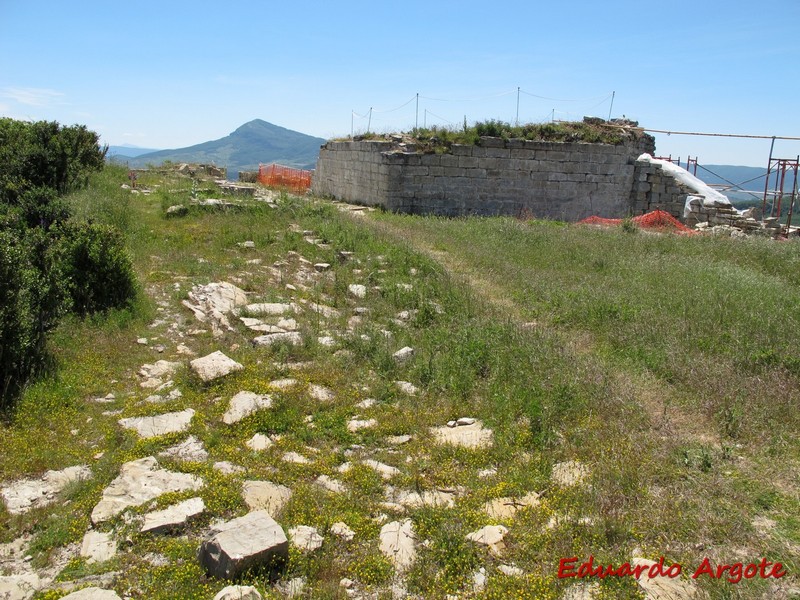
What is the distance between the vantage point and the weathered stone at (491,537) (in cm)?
347

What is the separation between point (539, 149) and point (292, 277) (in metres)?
9.69

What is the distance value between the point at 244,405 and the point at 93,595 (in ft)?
7.20

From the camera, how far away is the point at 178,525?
3.64 m

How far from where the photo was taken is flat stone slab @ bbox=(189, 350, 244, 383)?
5537 mm

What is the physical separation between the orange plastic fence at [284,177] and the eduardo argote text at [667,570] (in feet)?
61.6

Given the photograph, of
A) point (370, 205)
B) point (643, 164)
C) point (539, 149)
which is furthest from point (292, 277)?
point (643, 164)

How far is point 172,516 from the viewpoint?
146 inches

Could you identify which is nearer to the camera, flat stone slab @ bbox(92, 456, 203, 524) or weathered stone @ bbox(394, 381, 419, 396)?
flat stone slab @ bbox(92, 456, 203, 524)

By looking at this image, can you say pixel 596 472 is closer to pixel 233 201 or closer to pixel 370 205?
pixel 233 201

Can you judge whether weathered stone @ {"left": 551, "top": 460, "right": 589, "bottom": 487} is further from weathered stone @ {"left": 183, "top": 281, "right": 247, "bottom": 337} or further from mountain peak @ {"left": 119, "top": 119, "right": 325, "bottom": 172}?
mountain peak @ {"left": 119, "top": 119, "right": 325, "bottom": 172}

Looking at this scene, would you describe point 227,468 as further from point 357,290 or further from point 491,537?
point 357,290

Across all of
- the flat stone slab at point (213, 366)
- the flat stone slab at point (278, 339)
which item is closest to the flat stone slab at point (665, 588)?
the flat stone slab at point (213, 366)

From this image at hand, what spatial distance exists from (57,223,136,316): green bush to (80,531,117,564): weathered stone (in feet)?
12.7

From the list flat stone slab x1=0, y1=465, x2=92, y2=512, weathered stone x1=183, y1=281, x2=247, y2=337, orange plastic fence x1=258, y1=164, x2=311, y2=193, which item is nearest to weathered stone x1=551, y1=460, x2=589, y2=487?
flat stone slab x1=0, y1=465, x2=92, y2=512
